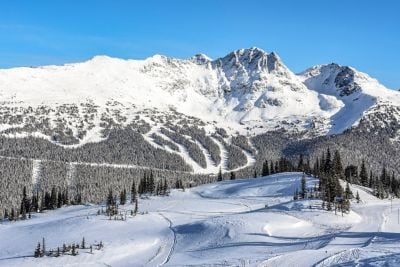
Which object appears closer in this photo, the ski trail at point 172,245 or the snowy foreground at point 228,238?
the snowy foreground at point 228,238

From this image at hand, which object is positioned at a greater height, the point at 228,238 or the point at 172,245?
the point at 228,238

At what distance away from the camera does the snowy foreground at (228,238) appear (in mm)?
79312

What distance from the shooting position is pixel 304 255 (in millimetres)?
77812

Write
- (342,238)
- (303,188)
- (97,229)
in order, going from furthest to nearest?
(303,188) → (97,229) → (342,238)

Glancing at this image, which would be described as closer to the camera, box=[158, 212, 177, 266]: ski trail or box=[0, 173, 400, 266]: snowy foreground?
box=[0, 173, 400, 266]: snowy foreground

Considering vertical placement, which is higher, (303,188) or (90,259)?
(303,188)

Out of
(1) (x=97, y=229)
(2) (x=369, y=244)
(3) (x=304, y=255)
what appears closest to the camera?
(3) (x=304, y=255)

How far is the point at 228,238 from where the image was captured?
344 feet

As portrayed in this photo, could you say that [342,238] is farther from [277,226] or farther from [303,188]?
[303,188]

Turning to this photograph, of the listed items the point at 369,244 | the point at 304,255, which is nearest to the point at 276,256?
the point at 304,255

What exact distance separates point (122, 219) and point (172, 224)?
15.2 m

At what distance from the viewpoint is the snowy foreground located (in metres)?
79.3

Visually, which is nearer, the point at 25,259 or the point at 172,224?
the point at 25,259

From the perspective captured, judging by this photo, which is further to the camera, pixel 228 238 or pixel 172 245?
pixel 172 245
